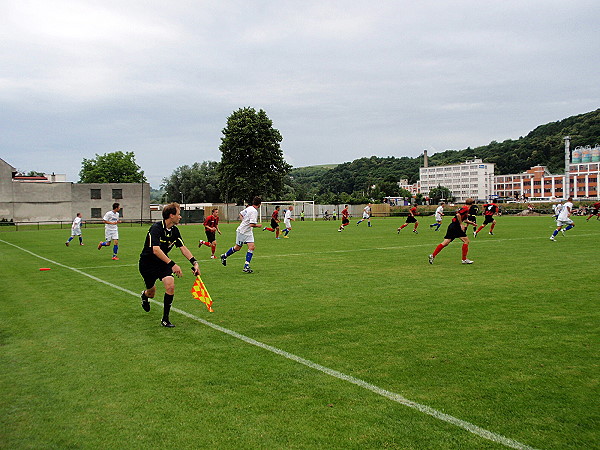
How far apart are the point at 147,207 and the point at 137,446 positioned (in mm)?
79663

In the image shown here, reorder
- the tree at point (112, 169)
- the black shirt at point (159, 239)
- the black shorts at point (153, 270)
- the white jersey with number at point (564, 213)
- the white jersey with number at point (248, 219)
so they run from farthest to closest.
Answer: the tree at point (112, 169) → the white jersey with number at point (564, 213) → the white jersey with number at point (248, 219) → the black shorts at point (153, 270) → the black shirt at point (159, 239)

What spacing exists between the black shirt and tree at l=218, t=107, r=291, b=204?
59.9 meters

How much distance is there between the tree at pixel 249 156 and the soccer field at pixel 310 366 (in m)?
57.8

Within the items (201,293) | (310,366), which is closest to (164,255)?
(201,293)

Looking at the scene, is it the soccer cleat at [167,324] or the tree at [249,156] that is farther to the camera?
the tree at [249,156]

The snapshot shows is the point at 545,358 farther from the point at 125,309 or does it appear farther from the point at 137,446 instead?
the point at 125,309

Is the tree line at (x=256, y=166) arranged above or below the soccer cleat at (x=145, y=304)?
above

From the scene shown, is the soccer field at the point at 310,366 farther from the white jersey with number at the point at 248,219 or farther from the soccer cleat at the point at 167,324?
the white jersey with number at the point at 248,219

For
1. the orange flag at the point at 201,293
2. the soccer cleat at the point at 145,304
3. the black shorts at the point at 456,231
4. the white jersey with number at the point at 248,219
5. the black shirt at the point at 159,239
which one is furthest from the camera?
the black shorts at the point at 456,231

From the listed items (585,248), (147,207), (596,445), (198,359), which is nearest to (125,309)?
(198,359)

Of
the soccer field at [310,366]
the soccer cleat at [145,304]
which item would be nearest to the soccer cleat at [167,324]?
the soccer field at [310,366]

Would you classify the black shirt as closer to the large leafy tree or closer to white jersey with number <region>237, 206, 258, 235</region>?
white jersey with number <region>237, 206, 258, 235</region>

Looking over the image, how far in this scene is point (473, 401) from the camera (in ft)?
15.7

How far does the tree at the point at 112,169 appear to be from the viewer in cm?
11162
